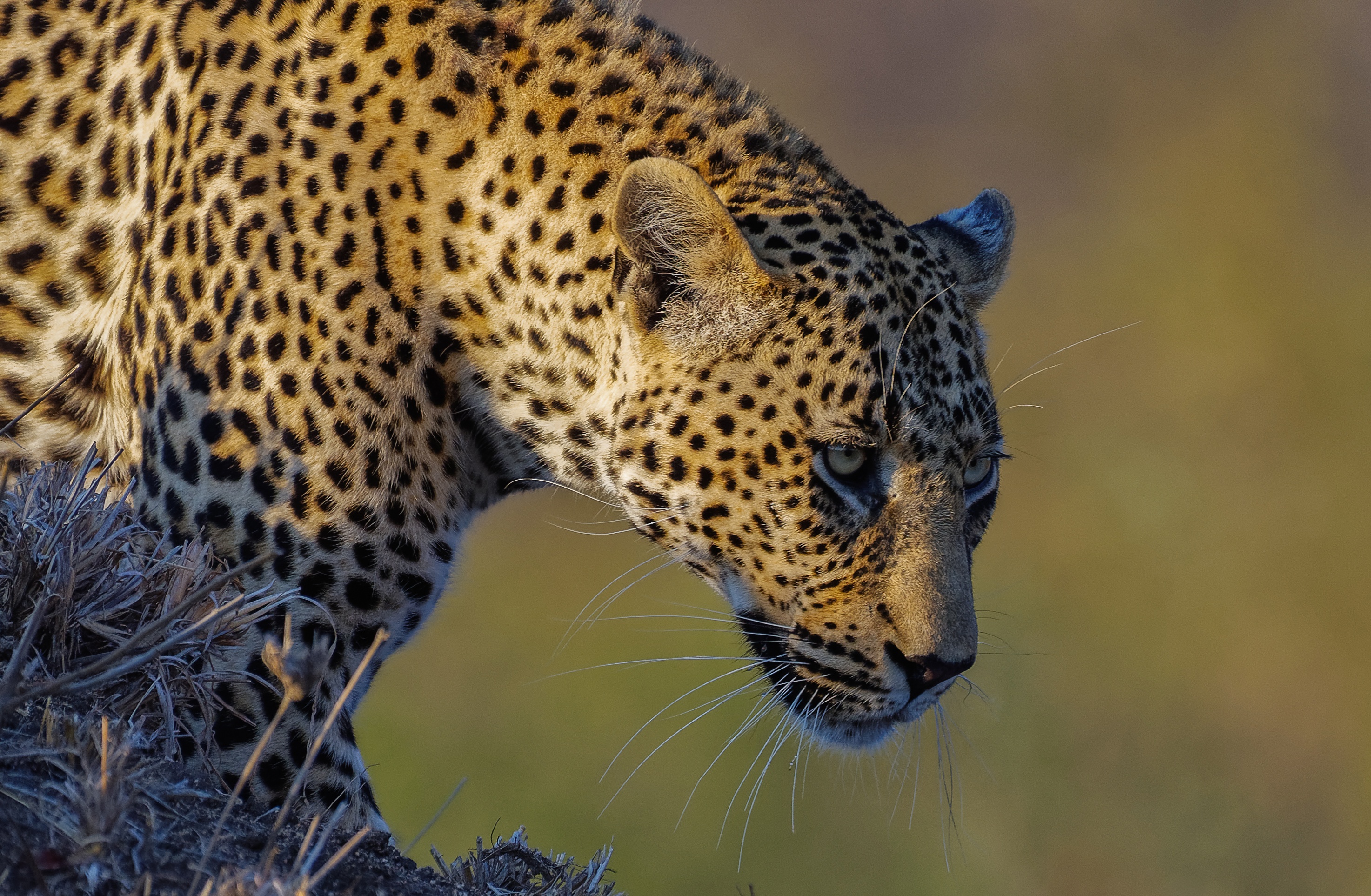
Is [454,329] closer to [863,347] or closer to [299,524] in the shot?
[299,524]

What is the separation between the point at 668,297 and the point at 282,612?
5.60 ft

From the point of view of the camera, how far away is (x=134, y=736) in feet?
10.8

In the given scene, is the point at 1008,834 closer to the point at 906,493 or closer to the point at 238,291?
the point at 906,493

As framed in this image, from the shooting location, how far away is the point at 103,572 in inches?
151

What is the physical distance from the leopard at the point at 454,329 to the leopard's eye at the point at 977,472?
0.04 m

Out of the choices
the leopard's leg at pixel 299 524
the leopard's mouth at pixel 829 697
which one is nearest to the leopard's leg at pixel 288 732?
the leopard's leg at pixel 299 524

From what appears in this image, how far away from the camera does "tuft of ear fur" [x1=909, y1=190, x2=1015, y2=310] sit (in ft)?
19.2

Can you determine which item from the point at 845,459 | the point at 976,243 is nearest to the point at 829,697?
the point at 845,459

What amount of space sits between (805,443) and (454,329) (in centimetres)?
134

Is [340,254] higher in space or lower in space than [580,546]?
higher

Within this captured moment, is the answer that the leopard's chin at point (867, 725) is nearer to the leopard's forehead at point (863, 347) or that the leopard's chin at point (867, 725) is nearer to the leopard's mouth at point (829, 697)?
the leopard's mouth at point (829, 697)

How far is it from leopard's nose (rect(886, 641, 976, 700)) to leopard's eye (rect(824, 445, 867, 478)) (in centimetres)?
61

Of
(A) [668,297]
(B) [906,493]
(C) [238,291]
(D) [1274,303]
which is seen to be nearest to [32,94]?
(C) [238,291]

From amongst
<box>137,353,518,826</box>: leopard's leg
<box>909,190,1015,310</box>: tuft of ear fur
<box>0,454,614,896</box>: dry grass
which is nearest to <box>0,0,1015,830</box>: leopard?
<box>137,353,518,826</box>: leopard's leg
